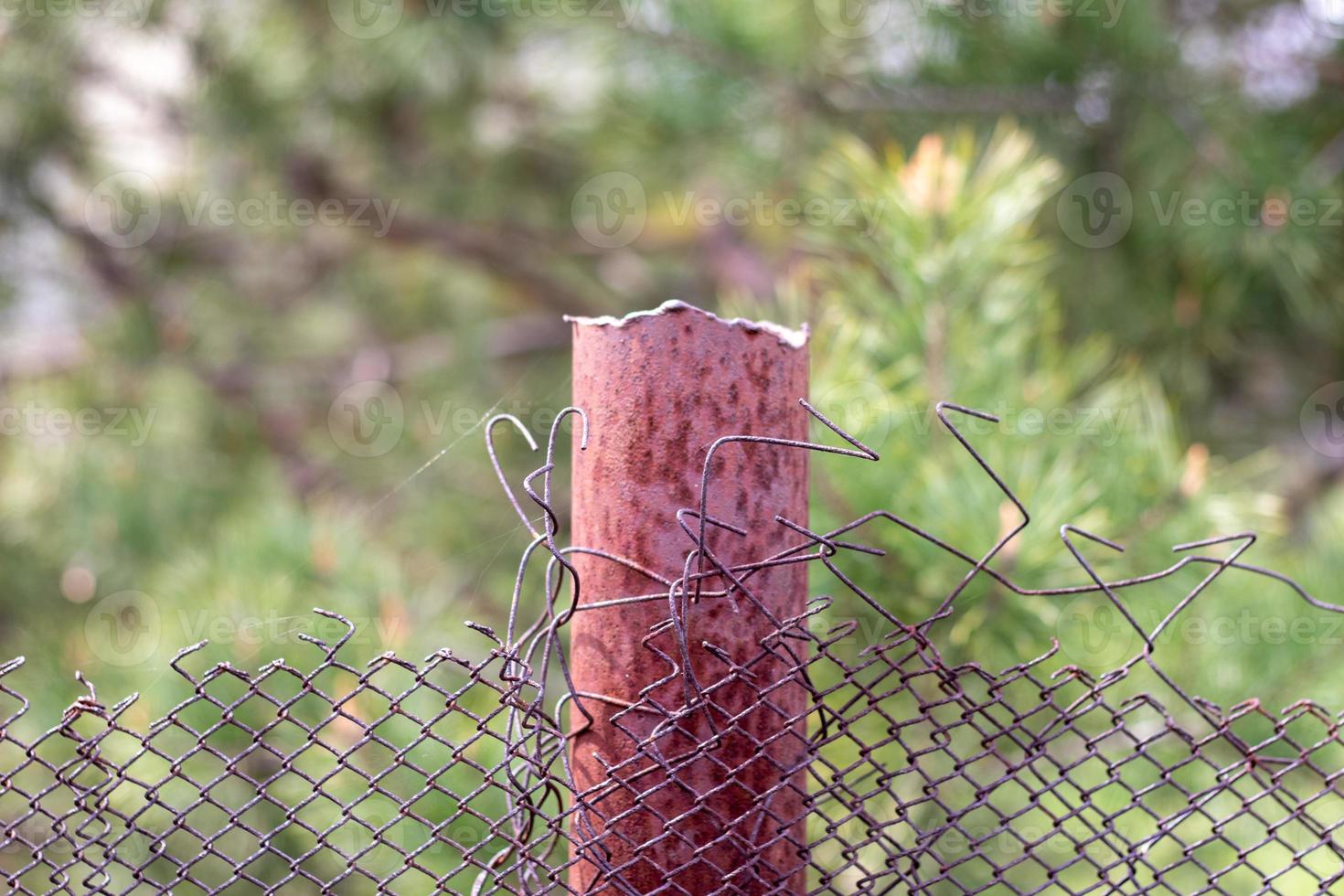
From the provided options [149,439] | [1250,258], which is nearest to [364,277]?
[149,439]

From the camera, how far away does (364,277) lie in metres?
3.56

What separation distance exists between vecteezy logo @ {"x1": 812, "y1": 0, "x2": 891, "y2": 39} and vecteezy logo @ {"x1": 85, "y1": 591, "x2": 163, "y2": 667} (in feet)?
4.94

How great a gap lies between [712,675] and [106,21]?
2.18 metres

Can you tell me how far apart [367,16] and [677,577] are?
181cm

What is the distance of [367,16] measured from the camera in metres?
2.14

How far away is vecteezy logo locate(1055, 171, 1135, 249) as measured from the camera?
1936 mm

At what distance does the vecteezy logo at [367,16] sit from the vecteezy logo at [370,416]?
45.7 inches

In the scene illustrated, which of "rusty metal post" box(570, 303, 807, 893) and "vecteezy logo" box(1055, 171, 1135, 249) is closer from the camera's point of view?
"rusty metal post" box(570, 303, 807, 893)

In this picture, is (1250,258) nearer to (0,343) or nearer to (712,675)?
(712,675)
